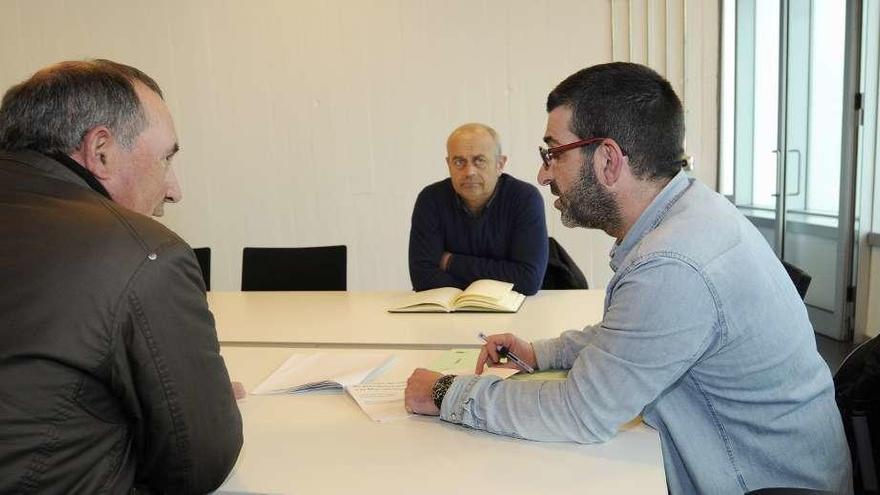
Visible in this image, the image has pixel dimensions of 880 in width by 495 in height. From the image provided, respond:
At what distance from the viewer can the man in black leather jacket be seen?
858 mm

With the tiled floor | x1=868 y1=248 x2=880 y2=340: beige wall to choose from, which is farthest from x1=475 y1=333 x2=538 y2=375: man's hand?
x1=868 y1=248 x2=880 y2=340: beige wall

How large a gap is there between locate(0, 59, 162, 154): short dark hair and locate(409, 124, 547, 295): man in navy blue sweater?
1.71 metres

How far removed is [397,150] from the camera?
4547mm

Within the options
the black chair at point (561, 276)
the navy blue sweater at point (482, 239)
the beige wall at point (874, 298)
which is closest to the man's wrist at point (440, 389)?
the navy blue sweater at point (482, 239)

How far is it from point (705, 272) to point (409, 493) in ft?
2.00

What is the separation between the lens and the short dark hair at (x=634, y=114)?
1318 mm

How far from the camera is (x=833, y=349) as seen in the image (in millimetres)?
3877

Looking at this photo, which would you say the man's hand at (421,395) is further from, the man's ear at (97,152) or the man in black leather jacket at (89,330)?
the man's ear at (97,152)

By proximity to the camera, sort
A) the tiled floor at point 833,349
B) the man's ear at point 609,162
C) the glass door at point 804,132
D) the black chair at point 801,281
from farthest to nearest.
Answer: the glass door at point 804,132 < the tiled floor at point 833,349 < the black chair at point 801,281 < the man's ear at point 609,162

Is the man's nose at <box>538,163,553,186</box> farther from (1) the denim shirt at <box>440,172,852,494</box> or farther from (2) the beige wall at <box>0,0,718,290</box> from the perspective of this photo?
(2) the beige wall at <box>0,0,718,290</box>

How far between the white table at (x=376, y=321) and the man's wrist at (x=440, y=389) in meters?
0.57

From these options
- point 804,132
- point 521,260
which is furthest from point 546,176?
point 804,132

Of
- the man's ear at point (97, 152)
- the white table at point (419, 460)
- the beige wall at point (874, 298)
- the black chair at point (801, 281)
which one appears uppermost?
the man's ear at point (97, 152)

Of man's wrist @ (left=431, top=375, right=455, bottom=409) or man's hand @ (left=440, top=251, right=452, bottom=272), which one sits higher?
man's wrist @ (left=431, top=375, right=455, bottom=409)
